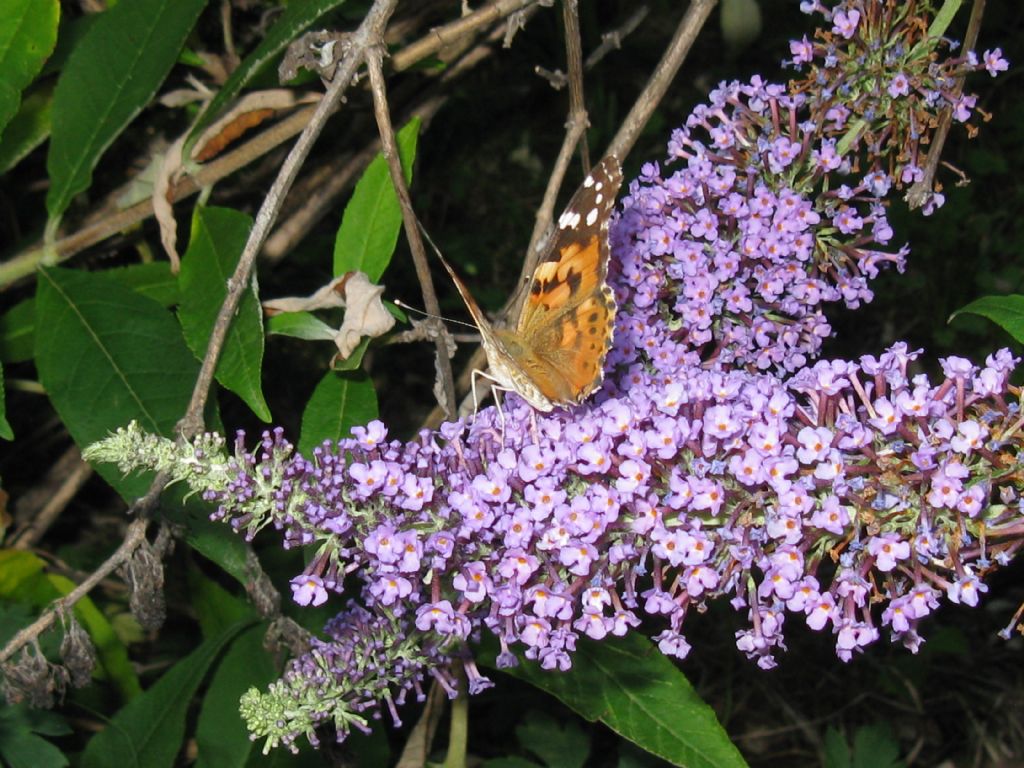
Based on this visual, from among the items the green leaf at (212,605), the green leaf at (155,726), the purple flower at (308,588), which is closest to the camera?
the purple flower at (308,588)

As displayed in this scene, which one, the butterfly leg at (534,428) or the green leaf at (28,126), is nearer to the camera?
the butterfly leg at (534,428)

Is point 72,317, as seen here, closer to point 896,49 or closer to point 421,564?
point 421,564

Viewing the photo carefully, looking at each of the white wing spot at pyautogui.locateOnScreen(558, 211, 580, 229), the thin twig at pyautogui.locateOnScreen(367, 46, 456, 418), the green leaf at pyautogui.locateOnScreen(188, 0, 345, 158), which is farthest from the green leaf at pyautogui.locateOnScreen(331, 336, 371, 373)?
the green leaf at pyautogui.locateOnScreen(188, 0, 345, 158)

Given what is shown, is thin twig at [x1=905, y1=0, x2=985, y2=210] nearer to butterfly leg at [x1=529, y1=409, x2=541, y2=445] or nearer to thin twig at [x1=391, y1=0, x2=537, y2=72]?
thin twig at [x1=391, y1=0, x2=537, y2=72]

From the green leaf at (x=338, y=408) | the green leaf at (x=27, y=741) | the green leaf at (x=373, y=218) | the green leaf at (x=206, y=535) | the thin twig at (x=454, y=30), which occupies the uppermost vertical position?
the thin twig at (x=454, y=30)

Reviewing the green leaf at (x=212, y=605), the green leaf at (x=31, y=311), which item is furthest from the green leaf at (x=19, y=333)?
the green leaf at (x=212, y=605)

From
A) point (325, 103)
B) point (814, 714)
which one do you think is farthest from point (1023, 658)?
point (325, 103)

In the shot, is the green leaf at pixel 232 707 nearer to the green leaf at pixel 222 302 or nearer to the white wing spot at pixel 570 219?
the green leaf at pixel 222 302

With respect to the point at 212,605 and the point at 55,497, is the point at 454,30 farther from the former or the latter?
the point at 55,497
